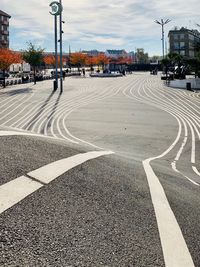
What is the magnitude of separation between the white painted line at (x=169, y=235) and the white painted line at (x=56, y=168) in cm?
161

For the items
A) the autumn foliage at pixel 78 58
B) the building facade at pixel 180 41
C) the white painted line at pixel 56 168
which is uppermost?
the building facade at pixel 180 41

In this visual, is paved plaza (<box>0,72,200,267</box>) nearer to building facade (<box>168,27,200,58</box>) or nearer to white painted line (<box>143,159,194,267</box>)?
white painted line (<box>143,159,194,267</box>)

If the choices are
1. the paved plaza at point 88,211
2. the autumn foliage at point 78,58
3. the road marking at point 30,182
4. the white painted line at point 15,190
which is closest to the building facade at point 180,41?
the autumn foliage at point 78,58

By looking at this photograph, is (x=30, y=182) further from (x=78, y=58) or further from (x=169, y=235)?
(x=78, y=58)

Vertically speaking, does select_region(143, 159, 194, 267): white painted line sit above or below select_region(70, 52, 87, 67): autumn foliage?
below

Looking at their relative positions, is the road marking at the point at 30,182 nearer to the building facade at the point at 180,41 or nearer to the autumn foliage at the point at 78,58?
the autumn foliage at the point at 78,58

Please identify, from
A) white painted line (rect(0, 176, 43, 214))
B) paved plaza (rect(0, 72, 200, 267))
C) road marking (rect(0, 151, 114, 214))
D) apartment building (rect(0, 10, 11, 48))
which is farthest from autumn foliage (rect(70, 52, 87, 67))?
white painted line (rect(0, 176, 43, 214))

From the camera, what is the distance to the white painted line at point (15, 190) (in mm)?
4240

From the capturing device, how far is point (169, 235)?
4164 millimetres

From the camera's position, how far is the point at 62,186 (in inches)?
201

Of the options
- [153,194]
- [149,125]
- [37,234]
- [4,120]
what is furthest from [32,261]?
[4,120]

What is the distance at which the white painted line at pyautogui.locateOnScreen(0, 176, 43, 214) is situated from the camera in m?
4.24

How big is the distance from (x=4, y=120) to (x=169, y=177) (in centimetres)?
1783

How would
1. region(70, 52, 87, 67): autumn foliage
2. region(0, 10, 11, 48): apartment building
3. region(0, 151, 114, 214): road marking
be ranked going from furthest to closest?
1. region(0, 10, 11, 48): apartment building
2. region(70, 52, 87, 67): autumn foliage
3. region(0, 151, 114, 214): road marking
